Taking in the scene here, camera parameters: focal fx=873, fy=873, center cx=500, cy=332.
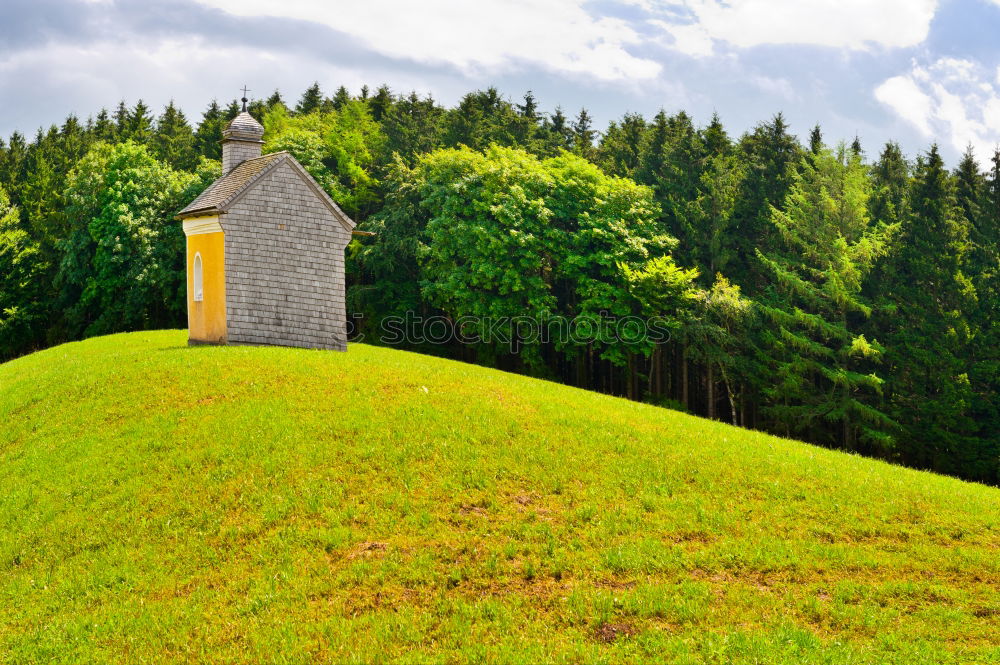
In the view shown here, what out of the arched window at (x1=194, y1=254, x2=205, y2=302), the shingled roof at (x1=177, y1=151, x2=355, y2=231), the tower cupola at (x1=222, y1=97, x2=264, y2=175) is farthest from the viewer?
the tower cupola at (x1=222, y1=97, x2=264, y2=175)

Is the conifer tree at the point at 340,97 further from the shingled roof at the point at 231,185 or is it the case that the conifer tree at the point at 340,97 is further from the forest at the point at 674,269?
the shingled roof at the point at 231,185

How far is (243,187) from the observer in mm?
32844

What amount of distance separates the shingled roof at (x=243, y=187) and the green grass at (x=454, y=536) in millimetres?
9407

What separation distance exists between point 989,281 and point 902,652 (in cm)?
3952

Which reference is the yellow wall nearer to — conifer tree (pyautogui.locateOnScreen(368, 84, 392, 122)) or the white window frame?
the white window frame

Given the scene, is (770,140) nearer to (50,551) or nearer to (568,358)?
(568,358)

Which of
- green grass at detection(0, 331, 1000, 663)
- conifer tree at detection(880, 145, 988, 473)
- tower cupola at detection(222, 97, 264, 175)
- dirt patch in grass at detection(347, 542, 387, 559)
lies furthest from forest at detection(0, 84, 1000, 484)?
dirt patch in grass at detection(347, 542, 387, 559)

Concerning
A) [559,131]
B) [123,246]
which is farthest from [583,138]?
[123,246]

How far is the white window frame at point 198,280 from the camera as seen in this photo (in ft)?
112

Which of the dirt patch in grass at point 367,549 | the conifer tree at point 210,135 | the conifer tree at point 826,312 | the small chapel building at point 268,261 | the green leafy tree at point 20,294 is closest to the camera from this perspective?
the dirt patch in grass at point 367,549

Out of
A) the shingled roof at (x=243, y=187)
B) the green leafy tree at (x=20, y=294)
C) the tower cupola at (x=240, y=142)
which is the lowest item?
the green leafy tree at (x=20, y=294)

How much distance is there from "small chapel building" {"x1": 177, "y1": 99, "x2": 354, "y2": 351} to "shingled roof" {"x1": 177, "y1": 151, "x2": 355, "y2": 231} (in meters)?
0.05

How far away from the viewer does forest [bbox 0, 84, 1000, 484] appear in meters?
45.1

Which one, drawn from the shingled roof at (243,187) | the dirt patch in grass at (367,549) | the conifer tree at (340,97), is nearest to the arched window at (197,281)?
the shingled roof at (243,187)
